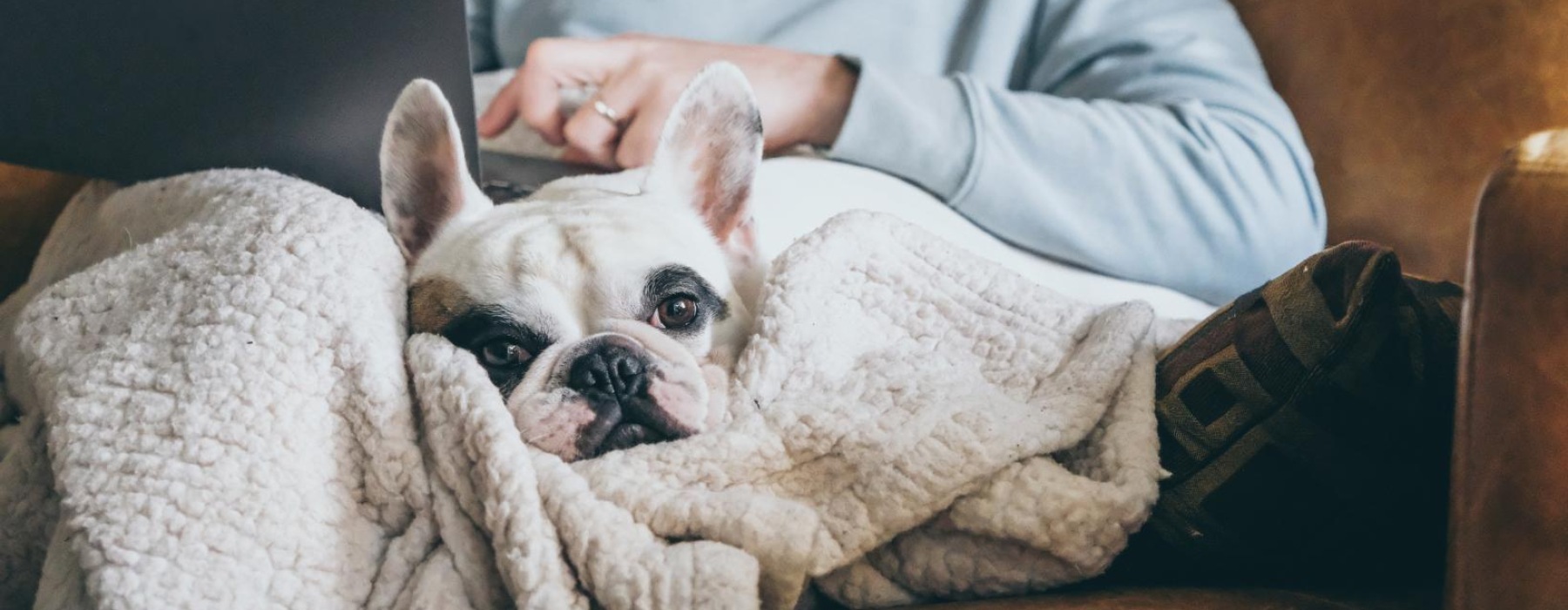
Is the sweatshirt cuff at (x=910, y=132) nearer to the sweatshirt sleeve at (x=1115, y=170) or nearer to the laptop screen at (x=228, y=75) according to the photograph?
the sweatshirt sleeve at (x=1115, y=170)

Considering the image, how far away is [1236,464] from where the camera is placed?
0.55 meters

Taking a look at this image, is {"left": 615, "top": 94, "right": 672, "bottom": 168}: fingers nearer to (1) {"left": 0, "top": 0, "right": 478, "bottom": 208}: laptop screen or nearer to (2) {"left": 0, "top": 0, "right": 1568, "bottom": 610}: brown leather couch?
(1) {"left": 0, "top": 0, "right": 478, "bottom": 208}: laptop screen

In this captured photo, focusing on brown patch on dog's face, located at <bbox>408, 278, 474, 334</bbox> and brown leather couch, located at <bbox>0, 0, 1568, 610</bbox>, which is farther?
brown patch on dog's face, located at <bbox>408, 278, 474, 334</bbox>

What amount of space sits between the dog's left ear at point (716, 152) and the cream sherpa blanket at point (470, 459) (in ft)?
0.67

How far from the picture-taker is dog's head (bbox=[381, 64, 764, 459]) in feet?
2.18

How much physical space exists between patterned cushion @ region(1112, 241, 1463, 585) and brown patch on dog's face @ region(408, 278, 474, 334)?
48cm

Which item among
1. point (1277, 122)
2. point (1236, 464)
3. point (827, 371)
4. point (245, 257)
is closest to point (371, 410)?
point (245, 257)

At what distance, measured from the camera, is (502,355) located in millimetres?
740

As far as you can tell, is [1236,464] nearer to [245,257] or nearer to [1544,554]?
[1544,554]

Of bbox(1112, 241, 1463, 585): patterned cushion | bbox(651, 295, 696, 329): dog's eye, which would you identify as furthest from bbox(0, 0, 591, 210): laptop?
bbox(1112, 241, 1463, 585): patterned cushion

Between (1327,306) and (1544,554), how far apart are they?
6.4 inches

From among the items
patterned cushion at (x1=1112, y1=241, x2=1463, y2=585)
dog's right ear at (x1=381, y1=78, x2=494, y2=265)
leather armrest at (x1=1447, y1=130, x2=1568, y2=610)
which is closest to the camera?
leather armrest at (x1=1447, y1=130, x2=1568, y2=610)

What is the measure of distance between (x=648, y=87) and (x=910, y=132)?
10.4 inches

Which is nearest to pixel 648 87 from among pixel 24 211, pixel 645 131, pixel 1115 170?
pixel 645 131
